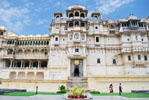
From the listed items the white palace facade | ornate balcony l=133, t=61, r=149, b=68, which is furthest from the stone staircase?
ornate balcony l=133, t=61, r=149, b=68

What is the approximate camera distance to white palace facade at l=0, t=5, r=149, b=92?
114 feet

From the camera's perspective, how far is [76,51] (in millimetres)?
36188

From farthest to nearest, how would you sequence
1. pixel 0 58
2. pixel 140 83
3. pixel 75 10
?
pixel 75 10 → pixel 0 58 → pixel 140 83

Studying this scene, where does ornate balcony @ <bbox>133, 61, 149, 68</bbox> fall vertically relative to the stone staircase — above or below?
above

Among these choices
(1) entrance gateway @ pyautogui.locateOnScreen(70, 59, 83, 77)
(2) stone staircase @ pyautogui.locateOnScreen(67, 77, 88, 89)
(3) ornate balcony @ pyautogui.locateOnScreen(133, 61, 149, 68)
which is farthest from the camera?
(1) entrance gateway @ pyautogui.locateOnScreen(70, 59, 83, 77)

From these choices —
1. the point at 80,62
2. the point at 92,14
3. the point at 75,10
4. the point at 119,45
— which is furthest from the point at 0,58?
the point at 119,45

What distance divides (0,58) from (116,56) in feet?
116

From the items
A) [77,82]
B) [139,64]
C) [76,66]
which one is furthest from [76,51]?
[139,64]

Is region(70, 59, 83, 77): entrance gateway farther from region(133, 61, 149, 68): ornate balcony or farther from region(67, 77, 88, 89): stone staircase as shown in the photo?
region(133, 61, 149, 68): ornate balcony

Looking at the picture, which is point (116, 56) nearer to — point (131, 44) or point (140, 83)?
point (131, 44)

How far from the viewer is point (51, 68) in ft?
116

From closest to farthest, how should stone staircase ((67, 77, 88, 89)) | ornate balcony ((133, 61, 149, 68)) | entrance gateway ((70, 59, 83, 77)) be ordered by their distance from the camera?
1. stone staircase ((67, 77, 88, 89))
2. ornate balcony ((133, 61, 149, 68))
3. entrance gateway ((70, 59, 83, 77))

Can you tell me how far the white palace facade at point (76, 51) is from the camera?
34.7 m

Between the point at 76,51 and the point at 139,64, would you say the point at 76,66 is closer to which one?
the point at 76,51
